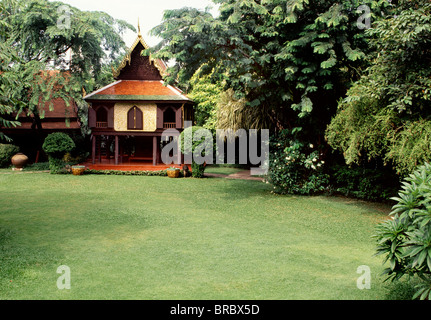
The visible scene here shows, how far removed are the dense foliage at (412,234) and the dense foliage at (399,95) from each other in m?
4.92

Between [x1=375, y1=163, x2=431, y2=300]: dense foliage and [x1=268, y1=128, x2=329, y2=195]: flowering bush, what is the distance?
9894mm

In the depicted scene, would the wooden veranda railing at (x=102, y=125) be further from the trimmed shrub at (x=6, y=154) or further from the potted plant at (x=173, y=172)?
the potted plant at (x=173, y=172)

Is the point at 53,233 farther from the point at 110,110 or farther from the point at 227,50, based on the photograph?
the point at 110,110

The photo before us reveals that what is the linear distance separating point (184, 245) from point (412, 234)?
4911 millimetres

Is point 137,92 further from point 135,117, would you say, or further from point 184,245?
point 184,245

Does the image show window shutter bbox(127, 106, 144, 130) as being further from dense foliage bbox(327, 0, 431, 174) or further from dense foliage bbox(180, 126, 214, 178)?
dense foliage bbox(327, 0, 431, 174)

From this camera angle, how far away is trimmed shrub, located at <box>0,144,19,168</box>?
956 inches

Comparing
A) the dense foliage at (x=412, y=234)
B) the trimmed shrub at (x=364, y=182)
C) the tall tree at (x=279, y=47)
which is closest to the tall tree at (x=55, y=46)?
the tall tree at (x=279, y=47)

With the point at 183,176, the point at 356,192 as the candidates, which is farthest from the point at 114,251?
the point at 183,176

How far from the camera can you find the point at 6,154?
80.0ft

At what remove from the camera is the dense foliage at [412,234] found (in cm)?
481

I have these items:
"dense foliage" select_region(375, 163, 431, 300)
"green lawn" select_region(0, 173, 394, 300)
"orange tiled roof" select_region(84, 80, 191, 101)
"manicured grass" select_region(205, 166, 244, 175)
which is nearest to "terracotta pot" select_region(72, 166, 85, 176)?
"orange tiled roof" select_region(84, 80, 191, 101)

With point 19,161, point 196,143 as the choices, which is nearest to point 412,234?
point 196,143

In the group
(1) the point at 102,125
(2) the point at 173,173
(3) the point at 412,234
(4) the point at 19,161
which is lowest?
(2) the point at 173,173
